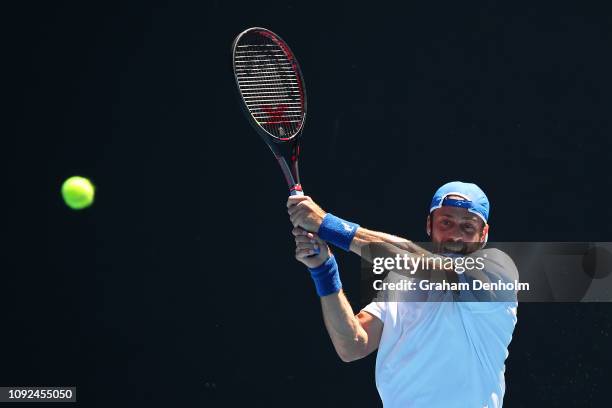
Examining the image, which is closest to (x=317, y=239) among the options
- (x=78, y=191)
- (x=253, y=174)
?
(x=253, y=174)

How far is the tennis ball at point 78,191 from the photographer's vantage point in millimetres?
4543

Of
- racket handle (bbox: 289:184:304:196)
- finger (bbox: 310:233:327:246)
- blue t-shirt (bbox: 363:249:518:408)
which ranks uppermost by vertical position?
racket handle (bbox: 289:184:304:196)

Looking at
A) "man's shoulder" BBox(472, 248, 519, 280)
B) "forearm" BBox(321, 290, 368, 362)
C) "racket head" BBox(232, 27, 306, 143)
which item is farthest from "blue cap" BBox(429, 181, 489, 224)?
"racket head" BBox(232, 27, 306, 143)

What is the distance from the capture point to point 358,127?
448 centimetres

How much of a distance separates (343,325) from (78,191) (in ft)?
7.23

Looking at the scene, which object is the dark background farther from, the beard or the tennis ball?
the beard

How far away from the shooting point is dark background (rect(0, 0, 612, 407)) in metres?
4.46

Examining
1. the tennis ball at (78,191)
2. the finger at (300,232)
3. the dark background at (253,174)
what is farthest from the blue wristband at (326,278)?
the tennis ball at (78,191)

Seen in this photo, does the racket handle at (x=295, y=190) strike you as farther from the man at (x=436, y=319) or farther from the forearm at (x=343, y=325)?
the forearm at (x=343, y=325)

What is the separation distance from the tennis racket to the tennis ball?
151cm

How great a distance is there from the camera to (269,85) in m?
3.22

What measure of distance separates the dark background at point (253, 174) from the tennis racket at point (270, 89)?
1193 mm

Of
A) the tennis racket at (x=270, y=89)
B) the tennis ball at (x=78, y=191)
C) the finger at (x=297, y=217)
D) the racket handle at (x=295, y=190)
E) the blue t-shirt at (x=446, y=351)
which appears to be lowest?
the blue t-shirt at (x=446, y=351)

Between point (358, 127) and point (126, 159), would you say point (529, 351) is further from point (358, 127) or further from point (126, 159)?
point (126, 159)
